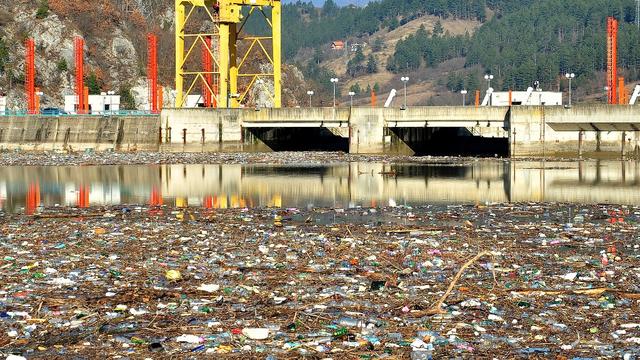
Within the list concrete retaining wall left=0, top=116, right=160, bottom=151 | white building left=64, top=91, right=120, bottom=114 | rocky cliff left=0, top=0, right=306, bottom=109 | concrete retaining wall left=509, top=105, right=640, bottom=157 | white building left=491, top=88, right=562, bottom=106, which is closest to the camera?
concrete retaining wall left=509, top=105, right=640, bottom=157

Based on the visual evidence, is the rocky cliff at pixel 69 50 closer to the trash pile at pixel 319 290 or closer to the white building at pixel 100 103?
the white building at pixel 100 103

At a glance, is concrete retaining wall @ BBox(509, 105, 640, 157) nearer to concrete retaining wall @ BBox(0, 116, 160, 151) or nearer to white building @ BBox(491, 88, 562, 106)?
white building @ BBox(491, 88, 562, 106)

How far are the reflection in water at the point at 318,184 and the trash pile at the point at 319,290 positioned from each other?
7.85 m

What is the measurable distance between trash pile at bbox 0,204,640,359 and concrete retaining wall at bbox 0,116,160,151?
46065mm

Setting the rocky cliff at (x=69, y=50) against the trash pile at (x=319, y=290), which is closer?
the trash pile at (x=319, y=290)

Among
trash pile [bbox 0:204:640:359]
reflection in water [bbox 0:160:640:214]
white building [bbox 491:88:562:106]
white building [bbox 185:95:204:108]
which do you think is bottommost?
trash pile [bbox 0:204:640:359]

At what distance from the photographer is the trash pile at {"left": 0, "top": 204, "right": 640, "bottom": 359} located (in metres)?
11.9

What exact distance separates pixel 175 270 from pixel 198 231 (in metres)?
6.00

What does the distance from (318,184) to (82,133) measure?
36236 mm

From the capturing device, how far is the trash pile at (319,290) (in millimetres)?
11875

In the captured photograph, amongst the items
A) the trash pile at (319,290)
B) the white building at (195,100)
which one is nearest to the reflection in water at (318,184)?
the trash pile at (319,290)

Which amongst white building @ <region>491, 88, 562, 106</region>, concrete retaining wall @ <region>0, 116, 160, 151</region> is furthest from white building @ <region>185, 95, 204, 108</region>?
white building @ <region>491, 88, 562, 106</region>

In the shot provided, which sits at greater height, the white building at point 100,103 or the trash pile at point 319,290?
the white building at point 100,103

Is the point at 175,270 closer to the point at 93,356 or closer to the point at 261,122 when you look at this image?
the point at 93,356
